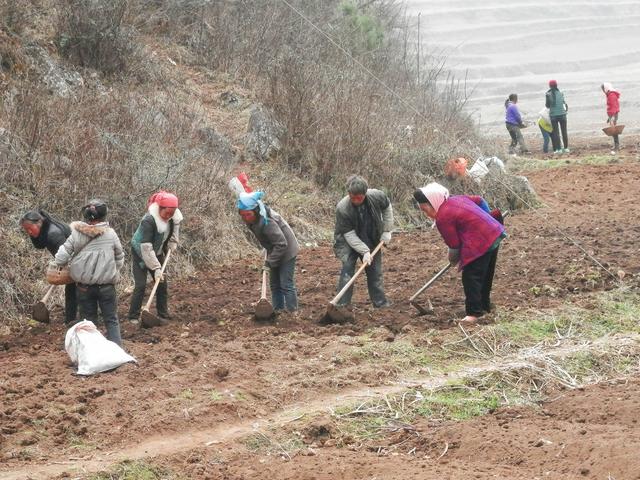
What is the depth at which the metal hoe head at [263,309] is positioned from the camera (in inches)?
386

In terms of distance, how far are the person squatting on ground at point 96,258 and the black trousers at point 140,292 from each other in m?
1.21

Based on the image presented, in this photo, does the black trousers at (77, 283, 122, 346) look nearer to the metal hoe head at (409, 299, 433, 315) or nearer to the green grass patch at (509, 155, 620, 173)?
the metal hoe head at (409, 299, 433, 315)

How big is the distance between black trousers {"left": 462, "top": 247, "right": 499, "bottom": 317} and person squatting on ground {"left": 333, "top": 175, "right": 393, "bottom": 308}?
36.9 inches

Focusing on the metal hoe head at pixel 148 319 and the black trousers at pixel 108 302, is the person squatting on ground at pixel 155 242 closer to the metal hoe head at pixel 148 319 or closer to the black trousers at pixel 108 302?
the metal hoe head at pixel 148 319

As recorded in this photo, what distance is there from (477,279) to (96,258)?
3.41 metres

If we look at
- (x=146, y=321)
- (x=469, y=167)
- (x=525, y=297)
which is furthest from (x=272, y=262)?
(x=469, y=167)

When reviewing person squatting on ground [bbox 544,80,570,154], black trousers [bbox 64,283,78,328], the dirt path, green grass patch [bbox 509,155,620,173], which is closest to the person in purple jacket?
the dirt path

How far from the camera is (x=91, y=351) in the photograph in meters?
8.26

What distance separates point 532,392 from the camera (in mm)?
7918

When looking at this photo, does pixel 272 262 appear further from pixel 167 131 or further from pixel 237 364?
pixel 167 131

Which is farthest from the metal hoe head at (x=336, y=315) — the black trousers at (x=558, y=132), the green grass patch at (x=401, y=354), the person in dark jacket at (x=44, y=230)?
the black trousers at (x=558, y=132)

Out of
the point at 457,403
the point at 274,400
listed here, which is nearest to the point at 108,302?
the point at 274,400

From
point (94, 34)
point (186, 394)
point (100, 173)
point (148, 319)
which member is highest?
point (94, 34)

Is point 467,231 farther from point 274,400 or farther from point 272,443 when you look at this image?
point 272,443
